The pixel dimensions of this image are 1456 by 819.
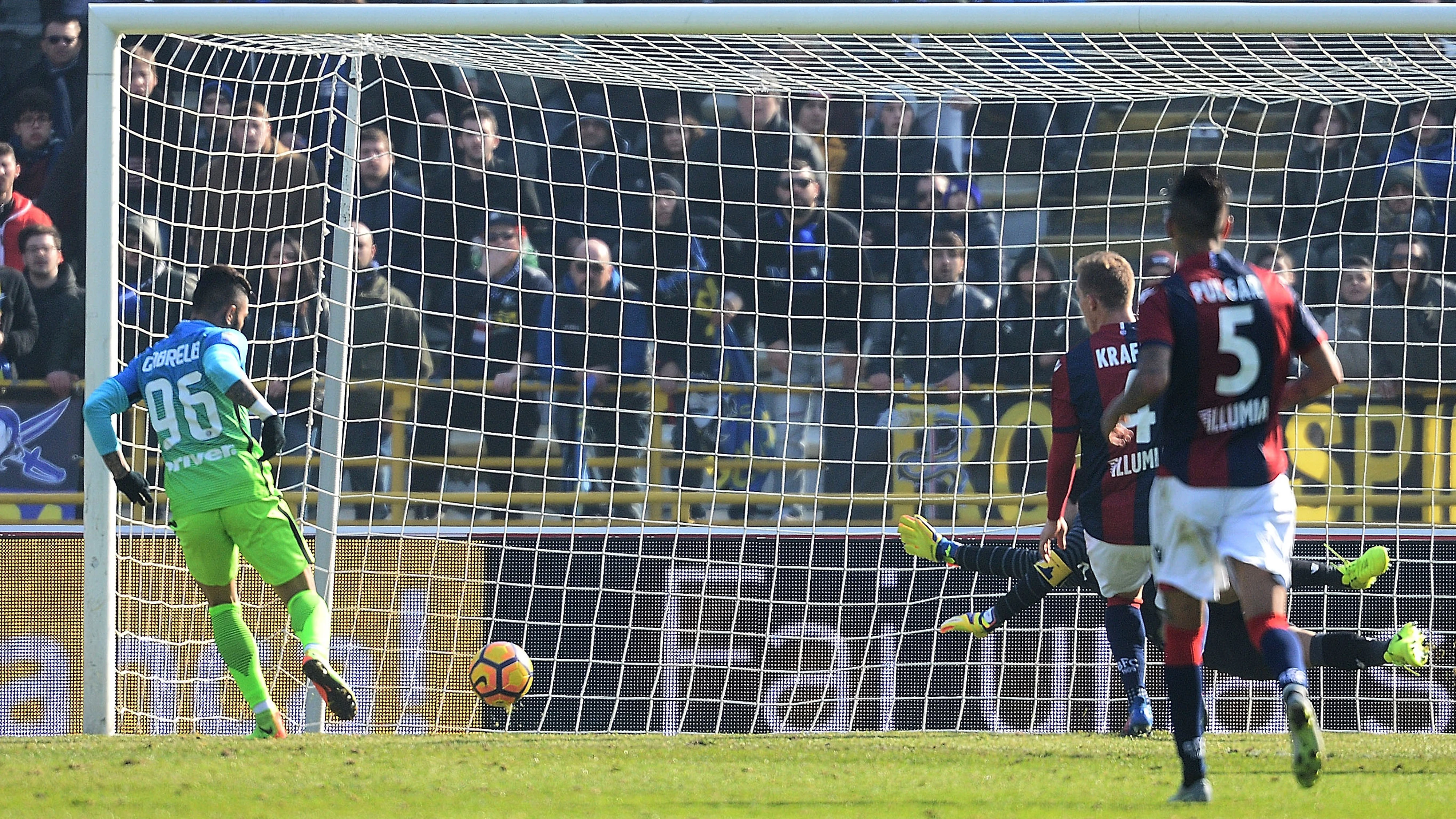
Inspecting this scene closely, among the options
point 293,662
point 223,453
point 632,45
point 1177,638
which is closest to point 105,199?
point 223,453

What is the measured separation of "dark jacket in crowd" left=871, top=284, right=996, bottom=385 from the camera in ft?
29.3

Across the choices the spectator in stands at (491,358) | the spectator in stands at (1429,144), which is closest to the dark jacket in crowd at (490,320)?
the spectator in stands at (491,358)

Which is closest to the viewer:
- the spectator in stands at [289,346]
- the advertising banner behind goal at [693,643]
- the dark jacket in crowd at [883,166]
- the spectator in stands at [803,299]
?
the advertising banner behind goal at [693,643]

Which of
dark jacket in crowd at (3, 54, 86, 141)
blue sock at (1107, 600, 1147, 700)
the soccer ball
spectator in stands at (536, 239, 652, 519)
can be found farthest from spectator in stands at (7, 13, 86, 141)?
blue sock at (1107, 600, 1147, 700)

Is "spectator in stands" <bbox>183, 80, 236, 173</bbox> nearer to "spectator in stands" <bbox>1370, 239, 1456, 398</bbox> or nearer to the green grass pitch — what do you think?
the green grass pitch

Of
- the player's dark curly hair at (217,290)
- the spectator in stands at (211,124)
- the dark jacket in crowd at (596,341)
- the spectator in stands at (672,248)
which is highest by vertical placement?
the spectator in stands at (211,124)

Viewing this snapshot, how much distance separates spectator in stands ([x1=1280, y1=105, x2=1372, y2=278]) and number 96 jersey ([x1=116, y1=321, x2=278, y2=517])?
542 cm

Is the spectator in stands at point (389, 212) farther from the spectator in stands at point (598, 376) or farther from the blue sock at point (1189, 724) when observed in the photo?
the blue sock at point (1189, 724)

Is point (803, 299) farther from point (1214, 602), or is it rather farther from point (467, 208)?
point (1214, 602)

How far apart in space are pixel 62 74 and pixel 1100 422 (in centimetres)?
765

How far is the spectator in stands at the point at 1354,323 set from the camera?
8586mm

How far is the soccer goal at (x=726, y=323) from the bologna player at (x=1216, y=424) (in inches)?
93.1

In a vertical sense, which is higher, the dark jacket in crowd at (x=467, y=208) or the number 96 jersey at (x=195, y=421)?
the dark jacket in crowd at (x=467, y=208)

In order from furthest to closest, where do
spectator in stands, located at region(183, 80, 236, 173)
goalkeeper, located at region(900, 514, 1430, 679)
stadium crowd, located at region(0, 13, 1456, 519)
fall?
stadium crowd, located at region(0, 13, 1456, 519) < spectator in stands, located at region(183, 80, 236, 173) < goalkeeper, located at region(900, 514, 1430, 679)
